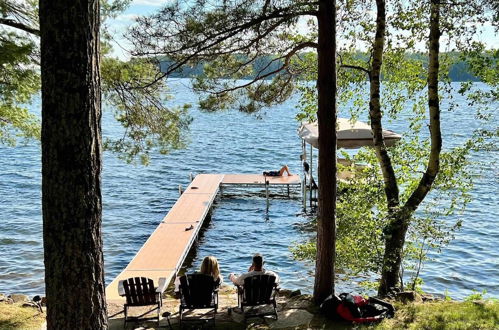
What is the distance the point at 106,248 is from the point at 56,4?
43.2ft

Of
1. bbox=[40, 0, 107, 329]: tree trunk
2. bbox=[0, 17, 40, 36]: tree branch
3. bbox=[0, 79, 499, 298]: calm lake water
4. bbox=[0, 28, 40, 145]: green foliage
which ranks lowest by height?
bbox=[0, 79, 499, 298]: calm lake water

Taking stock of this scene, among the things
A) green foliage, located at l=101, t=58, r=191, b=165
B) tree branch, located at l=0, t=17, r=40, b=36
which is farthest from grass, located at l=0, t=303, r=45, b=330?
tree branch, located at l=0, t=17, r=40, b=36

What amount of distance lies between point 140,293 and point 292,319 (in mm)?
2246

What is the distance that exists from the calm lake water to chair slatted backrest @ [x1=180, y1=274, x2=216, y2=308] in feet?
8.86

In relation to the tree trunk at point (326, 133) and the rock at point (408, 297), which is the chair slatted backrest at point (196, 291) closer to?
the tree trunk at point (326, 133)

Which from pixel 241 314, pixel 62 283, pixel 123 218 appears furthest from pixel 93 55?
pixel 123 218

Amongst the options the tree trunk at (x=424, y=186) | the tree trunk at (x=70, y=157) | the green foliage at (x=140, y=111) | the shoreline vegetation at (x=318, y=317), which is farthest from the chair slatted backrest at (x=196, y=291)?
the tree trunk at (x=70, y=157)

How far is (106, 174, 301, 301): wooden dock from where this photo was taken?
12289mm

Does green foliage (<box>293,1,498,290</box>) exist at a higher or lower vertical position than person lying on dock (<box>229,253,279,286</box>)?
higher

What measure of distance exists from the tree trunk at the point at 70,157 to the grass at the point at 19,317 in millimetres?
3669

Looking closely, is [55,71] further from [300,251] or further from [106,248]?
[106,248]

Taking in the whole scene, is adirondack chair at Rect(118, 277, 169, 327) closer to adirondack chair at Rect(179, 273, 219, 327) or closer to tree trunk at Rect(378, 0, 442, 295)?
adirondack chair at Rect(179, 273, 219, 327)

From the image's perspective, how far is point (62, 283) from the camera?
160 inches

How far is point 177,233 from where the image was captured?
15570 millimetres
